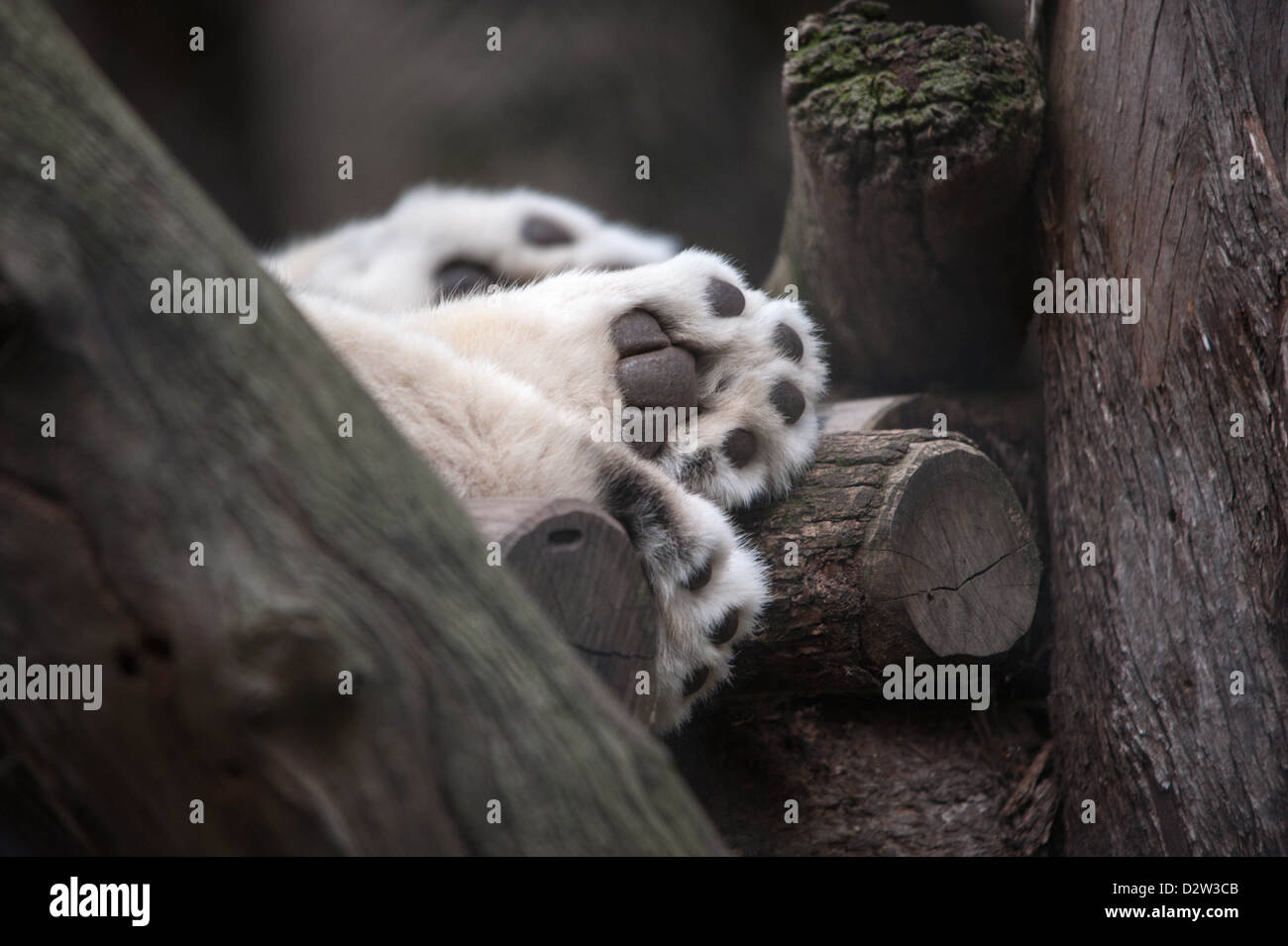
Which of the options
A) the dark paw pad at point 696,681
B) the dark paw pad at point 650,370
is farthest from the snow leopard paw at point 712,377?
the dark paw pad at point 696,681

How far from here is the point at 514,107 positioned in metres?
4.69

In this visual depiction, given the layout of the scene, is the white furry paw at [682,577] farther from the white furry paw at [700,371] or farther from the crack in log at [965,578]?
the crack in log at [965,578]

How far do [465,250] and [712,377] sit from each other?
36.1 inches

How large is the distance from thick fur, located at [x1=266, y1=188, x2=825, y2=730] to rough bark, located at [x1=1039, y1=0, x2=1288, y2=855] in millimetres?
533

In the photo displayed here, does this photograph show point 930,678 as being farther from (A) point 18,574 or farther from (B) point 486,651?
(A) point 18,574

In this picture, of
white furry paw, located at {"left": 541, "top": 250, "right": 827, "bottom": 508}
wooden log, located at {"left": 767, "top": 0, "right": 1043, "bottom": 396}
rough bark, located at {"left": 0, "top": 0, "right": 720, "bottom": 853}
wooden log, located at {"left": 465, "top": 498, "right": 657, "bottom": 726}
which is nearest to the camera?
rough bark, located at {"left": 0, "top": 0, "right": 720, "bottom": 853}

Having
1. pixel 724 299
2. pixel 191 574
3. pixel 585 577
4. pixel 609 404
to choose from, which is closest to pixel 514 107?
pixel 724 299

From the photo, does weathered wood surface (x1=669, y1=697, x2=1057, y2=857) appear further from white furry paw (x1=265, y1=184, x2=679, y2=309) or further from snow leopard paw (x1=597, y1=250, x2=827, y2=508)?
white furry paw (x1=265, y1=184, x2=679, y2=309)

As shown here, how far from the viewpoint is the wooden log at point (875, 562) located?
60.3 inches

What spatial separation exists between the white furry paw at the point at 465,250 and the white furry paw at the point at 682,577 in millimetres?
980

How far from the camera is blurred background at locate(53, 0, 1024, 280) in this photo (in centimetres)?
465

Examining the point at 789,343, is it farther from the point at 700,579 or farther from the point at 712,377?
the point at 700,579

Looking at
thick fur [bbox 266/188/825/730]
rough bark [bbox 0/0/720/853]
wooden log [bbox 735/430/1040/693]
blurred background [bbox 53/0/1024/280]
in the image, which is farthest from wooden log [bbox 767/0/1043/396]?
blurred background [bbox 53/0/1024/280]
